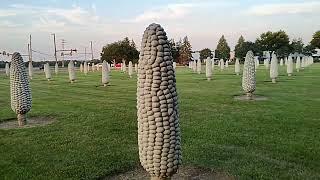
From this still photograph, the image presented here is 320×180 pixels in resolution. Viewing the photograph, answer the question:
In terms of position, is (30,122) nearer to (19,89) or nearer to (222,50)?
(19,89)

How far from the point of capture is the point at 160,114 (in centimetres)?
575

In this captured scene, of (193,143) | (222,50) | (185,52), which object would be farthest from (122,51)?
(193,143)

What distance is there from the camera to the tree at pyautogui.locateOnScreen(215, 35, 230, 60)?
434 ft

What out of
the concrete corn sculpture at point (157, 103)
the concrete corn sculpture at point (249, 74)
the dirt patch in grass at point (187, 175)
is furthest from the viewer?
the concrete corn sculpture at point (249, 74)

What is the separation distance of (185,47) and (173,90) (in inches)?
4832

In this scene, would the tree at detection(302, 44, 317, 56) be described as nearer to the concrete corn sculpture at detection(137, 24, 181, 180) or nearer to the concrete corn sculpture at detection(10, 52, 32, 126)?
the concrete corn sculpture at detection(10, 52, 32, 126)

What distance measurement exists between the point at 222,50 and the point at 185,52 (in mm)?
16156

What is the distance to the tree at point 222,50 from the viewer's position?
434 feet

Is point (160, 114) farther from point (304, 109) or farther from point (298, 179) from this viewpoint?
point (304, 109)

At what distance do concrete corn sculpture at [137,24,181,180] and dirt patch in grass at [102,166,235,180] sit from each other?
1855 mm

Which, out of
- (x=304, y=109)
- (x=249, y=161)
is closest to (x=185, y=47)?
(x=304, y=109)

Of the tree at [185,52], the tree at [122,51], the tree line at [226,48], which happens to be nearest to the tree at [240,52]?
the tree line at [226,48]

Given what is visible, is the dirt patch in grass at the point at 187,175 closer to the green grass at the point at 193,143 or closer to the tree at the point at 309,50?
the green grass at the point at 193,143

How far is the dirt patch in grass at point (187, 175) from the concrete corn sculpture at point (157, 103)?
6.09 ft
